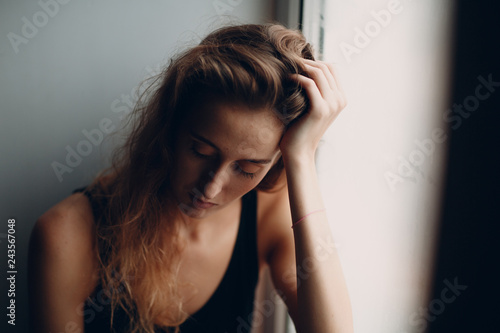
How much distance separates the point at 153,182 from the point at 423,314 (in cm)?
66

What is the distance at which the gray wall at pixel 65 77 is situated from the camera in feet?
3.08

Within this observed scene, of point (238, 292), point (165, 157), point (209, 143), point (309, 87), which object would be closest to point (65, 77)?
point (165, 157)

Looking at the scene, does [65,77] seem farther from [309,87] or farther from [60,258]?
[309,87]

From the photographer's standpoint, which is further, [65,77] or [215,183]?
[65,77]

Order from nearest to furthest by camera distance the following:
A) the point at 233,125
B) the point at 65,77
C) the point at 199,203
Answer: the point at 233,125, the point at 199,203, the point at 65,77

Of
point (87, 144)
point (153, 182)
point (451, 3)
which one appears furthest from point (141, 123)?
point (451, 3)

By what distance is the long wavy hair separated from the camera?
2.33ft

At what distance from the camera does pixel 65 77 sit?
982mm

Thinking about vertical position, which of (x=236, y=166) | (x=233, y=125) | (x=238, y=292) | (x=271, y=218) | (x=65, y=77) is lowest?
(x=238, y=292)

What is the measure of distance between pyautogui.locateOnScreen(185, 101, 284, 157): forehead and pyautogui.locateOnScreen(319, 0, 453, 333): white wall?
264 millimetres

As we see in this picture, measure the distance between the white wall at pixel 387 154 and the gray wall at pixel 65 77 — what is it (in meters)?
0.47

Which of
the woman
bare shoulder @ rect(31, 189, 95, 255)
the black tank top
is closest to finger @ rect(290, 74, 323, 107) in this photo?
the woman

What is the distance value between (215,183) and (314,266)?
283 mm

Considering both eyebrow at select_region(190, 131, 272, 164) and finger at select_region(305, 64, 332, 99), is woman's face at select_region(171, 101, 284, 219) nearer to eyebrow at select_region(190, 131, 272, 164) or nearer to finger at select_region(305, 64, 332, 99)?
eyebrow at select_region(190, 131, 272, 164)
